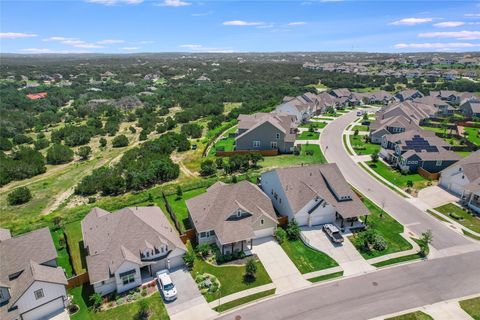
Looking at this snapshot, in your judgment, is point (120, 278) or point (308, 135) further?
point (308, 135)

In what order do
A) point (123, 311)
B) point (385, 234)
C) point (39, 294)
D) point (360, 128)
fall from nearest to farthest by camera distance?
point (39, 294) < point (123, 311) < point (385, 234) < point (360, 128)

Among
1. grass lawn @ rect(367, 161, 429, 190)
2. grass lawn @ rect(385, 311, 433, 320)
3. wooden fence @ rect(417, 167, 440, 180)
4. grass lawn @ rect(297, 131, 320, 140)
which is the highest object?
grass lawn @ rect(297, 131, 320, 140)

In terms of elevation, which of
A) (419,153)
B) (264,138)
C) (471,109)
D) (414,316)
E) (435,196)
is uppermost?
(471,109)

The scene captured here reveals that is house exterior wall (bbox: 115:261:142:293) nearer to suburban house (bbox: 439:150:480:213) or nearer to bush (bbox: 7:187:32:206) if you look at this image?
bush (bbox: 7:187:32:206)

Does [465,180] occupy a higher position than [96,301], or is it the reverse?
[465,180]

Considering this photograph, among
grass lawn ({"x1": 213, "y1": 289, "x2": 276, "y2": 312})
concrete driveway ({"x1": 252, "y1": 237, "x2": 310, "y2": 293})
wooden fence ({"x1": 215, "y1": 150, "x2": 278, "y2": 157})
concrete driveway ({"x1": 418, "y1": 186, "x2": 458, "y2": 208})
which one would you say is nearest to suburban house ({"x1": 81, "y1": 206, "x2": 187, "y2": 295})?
grass lawn ({"x1": 213, "y1": 289, "x2": 276, "y2": 312})

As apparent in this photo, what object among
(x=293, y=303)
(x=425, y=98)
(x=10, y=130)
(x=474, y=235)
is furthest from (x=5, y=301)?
(x=425, y=98)

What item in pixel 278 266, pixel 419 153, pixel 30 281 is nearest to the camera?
pixel 30 281

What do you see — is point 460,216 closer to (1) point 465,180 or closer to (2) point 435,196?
(2) point 435,196

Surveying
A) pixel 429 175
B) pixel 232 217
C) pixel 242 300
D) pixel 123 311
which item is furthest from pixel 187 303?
pixel 429 175
